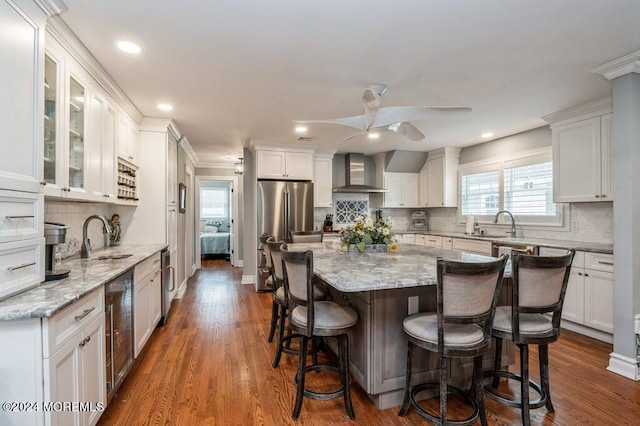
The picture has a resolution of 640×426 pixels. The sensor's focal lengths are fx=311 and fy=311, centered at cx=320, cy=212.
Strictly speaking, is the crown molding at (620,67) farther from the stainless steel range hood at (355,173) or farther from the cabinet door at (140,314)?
the cabinet door at (140,314)

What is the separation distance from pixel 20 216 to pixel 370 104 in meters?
2.20

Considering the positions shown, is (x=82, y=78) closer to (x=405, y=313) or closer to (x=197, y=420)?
(x=197, y=420)

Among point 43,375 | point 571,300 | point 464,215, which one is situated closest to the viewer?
point 43,375

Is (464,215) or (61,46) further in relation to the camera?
(464,215)

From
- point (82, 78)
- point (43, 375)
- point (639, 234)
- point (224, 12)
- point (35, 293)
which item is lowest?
point (43, 375)

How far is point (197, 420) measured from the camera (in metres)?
1.97

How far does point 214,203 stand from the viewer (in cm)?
1006

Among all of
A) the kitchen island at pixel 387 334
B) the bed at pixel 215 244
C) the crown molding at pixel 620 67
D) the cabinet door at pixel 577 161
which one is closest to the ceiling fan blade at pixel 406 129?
the kitchen island at pixel 387 334

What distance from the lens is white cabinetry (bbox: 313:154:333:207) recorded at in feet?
19.3

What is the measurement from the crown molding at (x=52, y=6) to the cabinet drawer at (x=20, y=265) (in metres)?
1.26

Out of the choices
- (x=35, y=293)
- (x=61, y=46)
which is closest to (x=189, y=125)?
(x=61, y=46)

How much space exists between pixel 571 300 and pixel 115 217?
5.21 metres

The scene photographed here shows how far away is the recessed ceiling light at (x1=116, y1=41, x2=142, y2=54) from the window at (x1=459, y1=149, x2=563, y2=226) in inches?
192

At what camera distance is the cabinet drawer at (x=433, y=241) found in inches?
216
